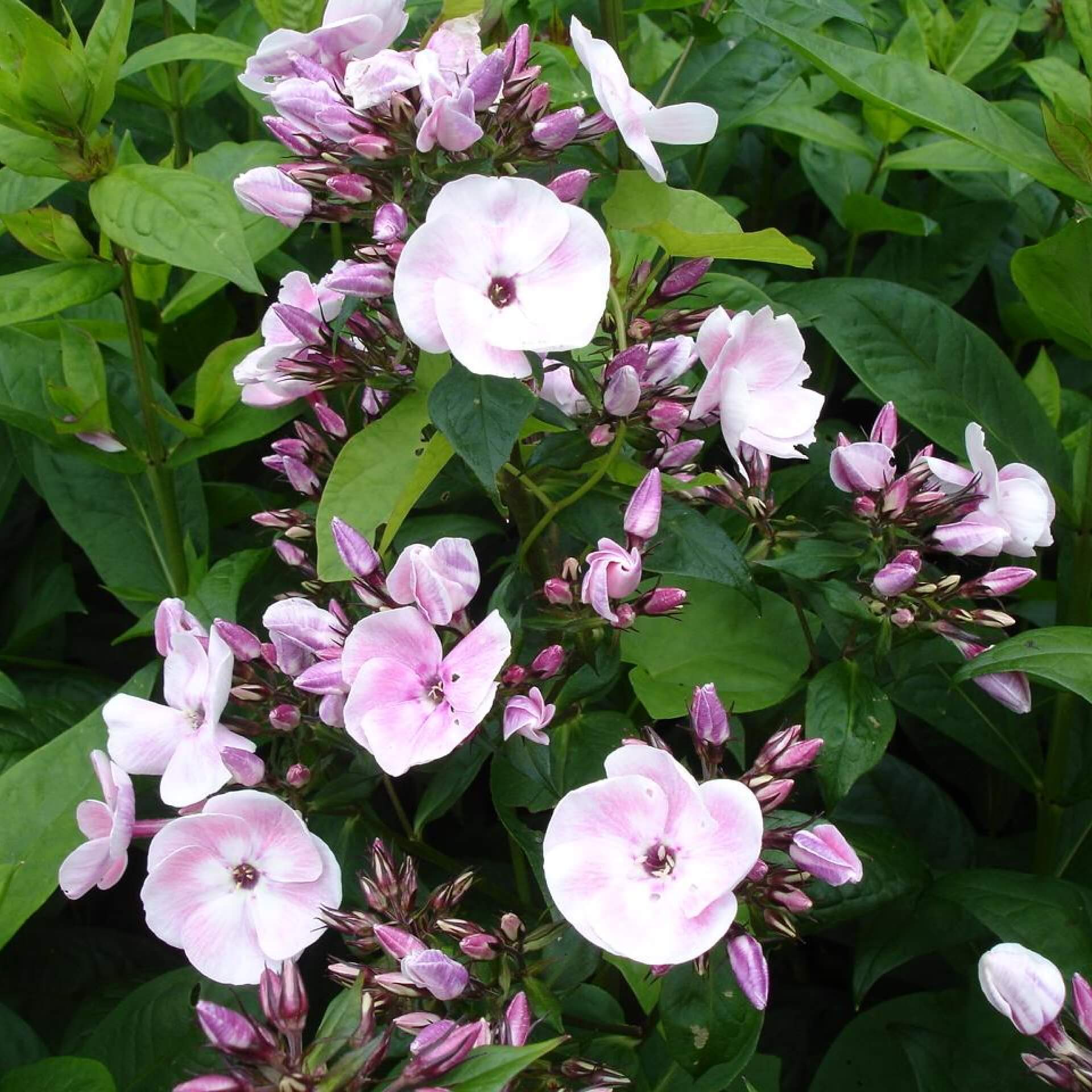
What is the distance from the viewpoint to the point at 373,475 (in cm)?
105

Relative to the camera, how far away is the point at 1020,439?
1.41 meters

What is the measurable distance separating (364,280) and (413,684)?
32 cm

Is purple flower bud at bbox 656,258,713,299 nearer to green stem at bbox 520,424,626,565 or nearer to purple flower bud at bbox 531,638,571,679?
green stem at bbox 520,424,626,565

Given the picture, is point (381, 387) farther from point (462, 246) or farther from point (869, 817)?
point (869, 817)

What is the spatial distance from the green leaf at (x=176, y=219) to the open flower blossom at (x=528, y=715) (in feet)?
1.37

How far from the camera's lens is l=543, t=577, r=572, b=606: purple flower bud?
1.01m

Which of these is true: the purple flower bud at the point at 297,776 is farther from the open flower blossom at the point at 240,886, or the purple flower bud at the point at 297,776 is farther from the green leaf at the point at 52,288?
the green leaf at the point at 52,288

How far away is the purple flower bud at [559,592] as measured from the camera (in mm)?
1011

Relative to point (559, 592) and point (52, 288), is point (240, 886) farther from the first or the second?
point (52, 288)

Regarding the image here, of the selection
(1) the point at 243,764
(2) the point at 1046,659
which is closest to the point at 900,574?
(2) the point at 1046,659

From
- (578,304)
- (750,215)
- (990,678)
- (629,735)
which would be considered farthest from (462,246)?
(750,215)

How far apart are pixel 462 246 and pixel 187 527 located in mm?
740

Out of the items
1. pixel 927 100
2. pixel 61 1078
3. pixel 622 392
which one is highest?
pixel 927 100

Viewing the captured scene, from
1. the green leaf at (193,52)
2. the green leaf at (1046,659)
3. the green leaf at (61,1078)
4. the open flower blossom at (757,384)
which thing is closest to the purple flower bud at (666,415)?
the open flower blossom at (757,384)
